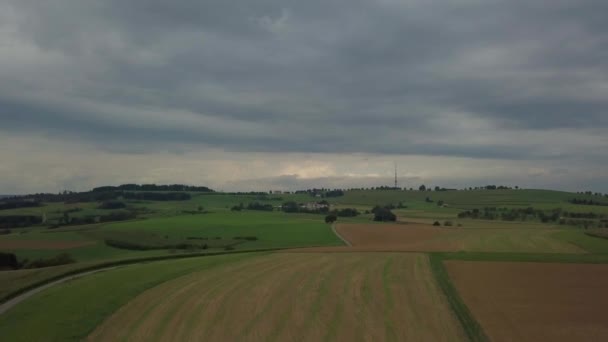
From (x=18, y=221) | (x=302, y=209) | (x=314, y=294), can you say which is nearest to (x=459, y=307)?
(x=314, y=294)

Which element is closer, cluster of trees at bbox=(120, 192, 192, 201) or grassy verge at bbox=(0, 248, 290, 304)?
grassy verge at bbox=(0, 248, 290, 304)

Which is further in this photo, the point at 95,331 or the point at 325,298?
the point at 325,298

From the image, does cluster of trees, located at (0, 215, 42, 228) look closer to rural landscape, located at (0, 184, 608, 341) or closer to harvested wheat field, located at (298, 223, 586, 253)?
rural landscape, located at (0, 184, 608, 341)

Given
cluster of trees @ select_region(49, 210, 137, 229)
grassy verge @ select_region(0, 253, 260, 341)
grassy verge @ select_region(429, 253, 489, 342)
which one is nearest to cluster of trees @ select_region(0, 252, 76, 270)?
grassy verge @ select_region(0, 253, 260, 341)

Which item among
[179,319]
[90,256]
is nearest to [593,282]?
[179,319]

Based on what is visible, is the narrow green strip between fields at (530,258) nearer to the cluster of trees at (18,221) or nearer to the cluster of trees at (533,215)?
the cluster of trees at (533,215)

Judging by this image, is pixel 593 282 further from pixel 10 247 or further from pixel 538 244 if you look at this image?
pixel 10 247
